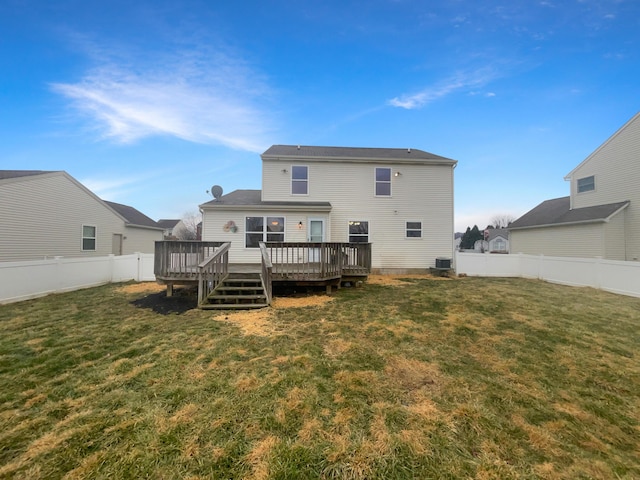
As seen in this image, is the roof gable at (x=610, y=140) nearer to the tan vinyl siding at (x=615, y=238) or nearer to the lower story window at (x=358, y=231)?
the tan vinyl siding at (x=615, y=238)

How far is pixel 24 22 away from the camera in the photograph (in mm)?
9852

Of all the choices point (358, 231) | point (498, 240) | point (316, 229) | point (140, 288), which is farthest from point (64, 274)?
point (498, 240)

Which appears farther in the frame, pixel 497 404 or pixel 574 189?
pixel 574 189

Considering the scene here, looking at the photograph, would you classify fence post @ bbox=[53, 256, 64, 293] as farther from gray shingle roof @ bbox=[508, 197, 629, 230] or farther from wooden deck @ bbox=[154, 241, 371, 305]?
gray shingle roof @ bbox=[508, 197, 629, 230]

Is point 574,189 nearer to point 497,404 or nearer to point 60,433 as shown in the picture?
point 497,404

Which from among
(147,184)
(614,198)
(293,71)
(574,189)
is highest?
(293,71)

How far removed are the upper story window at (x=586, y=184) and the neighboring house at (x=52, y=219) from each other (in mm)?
30370

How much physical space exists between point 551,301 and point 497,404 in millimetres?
6666

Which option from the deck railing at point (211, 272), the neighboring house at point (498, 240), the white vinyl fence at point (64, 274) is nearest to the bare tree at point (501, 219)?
the neighboring house at point (498, 240)

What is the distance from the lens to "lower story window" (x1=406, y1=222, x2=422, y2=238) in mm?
13102

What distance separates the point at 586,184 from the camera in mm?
15242

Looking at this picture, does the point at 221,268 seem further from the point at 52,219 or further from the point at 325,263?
the point at 52,219

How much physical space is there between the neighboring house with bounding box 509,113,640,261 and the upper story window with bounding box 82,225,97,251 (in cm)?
2812

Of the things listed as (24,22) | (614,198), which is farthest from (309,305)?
(614,198)
